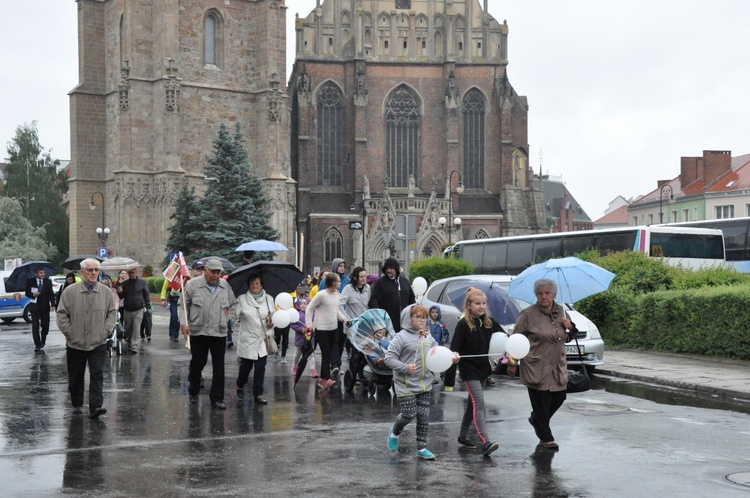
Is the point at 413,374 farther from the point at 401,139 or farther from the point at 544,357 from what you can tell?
the point at 401,139

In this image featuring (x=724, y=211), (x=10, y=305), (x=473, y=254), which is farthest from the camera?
(x=724, y=211)

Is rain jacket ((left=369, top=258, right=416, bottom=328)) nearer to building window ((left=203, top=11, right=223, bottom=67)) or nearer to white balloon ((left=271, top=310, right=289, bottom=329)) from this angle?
white balloon ((left=271, top=310, right=289, bottom=329))

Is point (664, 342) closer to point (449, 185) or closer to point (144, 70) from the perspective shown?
point (144, 70)

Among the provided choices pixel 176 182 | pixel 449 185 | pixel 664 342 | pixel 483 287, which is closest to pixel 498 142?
pixel 449 185

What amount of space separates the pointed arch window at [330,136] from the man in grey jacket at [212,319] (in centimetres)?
5849

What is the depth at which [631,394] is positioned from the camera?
1459 cm

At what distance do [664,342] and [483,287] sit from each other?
6.23 m

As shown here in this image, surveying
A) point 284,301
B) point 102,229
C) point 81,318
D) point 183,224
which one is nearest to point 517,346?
point 81,318

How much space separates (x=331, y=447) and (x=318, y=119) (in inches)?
2444

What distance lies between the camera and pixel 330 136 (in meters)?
71.1

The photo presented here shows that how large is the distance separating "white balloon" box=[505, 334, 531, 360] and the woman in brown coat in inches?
14.1

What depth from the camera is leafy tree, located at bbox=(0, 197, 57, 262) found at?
69500mm

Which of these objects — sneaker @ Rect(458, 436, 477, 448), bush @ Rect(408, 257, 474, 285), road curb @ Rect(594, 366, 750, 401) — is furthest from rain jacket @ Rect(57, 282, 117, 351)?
bush @ Rect(408, 257, 474, 285)

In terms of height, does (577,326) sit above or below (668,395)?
above
